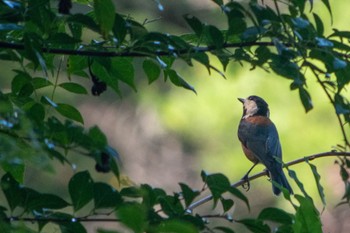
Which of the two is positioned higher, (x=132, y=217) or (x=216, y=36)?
(x=216, y=36)

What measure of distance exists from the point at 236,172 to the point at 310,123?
69 centimetres

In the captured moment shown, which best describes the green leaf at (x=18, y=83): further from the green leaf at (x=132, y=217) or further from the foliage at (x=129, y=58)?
the green leaf at (x=132, y=217)

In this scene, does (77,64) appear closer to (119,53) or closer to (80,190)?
(119,53)

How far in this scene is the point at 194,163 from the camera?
9453mm

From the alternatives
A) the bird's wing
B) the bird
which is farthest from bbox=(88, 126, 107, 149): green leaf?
the bird's wing

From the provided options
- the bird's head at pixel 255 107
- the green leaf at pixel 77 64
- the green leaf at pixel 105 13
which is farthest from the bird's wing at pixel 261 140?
→ the green leaf at pixel 105 13

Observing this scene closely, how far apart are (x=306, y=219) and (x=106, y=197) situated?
0.36 metres

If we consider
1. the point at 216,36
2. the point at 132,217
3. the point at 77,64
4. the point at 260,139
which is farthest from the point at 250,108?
the point at 132,217

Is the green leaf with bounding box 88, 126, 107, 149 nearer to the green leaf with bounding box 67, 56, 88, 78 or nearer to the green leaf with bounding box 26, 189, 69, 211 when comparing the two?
the green leaf with bounding box 26, 189, 69, 211

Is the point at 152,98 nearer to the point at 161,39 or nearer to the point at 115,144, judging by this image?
the point at 115,144

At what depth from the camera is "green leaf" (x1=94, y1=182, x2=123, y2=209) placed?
1.39 metres

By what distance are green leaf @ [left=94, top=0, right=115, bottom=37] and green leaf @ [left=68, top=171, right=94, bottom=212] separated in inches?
10.4

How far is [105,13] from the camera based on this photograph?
129cm

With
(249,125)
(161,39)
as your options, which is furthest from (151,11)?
(161,39)
